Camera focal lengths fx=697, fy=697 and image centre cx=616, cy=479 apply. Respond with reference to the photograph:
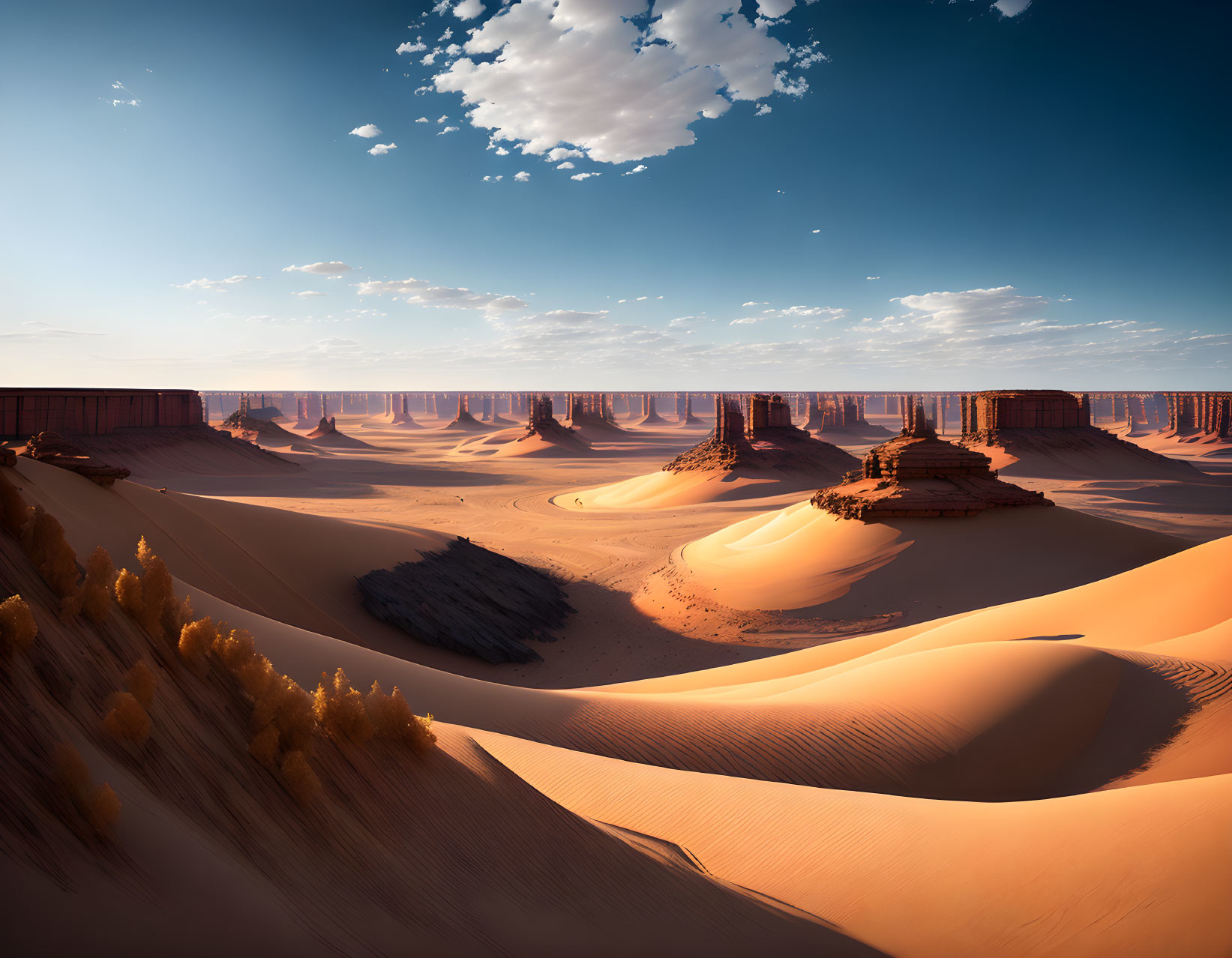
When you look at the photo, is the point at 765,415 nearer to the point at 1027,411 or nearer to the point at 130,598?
the point at 1027,411

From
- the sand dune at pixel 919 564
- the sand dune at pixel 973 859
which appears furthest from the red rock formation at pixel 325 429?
the sand dune at pixel 973 859

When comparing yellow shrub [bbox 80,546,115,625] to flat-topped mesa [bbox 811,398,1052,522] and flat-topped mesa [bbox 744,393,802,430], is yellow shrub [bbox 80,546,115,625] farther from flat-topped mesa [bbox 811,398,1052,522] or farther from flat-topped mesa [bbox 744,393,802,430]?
flat-topped mesa [bbox 744,393,802,430]

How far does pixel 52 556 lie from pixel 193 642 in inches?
30.1

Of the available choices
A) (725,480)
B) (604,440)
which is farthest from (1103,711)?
(604,440)

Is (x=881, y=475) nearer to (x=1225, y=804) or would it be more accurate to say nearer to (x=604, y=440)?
(x=1225, y=804)

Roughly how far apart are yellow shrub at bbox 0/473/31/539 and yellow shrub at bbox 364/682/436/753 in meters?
1.94

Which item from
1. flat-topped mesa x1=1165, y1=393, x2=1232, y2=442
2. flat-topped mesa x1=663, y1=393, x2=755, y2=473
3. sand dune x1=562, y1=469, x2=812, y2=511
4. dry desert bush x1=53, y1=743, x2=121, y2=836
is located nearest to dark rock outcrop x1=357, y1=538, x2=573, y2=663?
dry desert bush x1=53, y1=743, x2=121, y2=836

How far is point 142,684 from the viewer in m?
3.13

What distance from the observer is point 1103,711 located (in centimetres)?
691

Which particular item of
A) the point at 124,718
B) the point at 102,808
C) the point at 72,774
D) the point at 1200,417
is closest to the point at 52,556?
the point at 124,718

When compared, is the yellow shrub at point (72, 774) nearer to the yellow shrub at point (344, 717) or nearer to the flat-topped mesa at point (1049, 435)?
the yellow shrub at point (344, 717)

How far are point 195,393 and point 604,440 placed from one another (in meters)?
47.9

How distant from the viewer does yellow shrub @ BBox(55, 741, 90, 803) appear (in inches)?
101

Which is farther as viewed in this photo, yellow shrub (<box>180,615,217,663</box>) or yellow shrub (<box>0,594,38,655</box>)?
yellow shrub (<box>180,615,217,663</box>)
